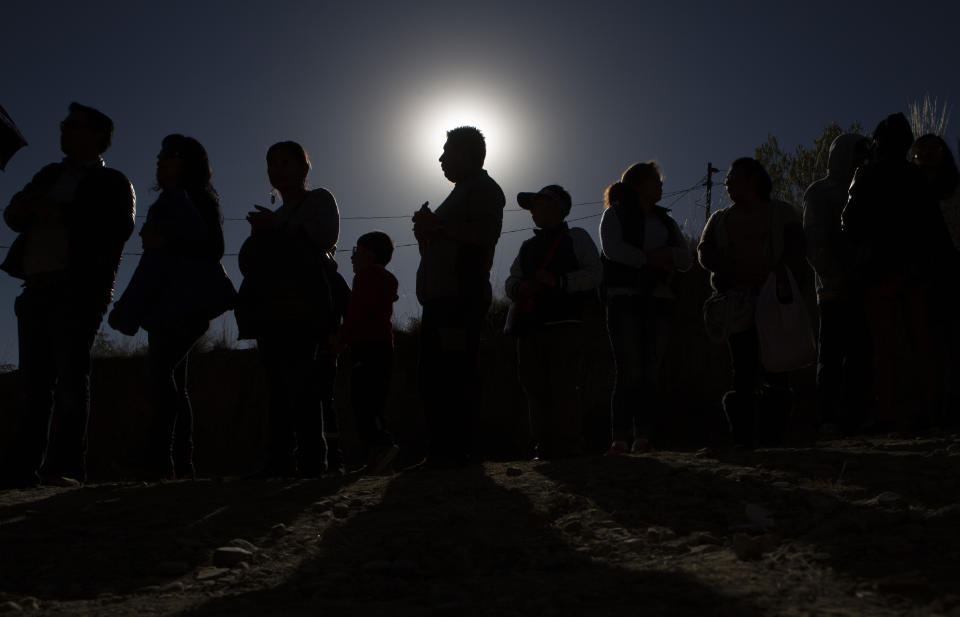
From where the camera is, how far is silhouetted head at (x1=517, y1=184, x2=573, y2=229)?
470 centimetres

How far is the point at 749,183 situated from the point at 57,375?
3.74 metres

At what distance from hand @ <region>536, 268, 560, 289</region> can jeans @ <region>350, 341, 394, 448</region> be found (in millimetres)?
1424

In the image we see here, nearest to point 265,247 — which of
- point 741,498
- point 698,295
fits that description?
point 741,498

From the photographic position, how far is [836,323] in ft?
16.4

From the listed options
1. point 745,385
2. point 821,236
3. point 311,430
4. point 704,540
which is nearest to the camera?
point 704,540

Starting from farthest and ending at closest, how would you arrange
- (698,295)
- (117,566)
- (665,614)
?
(698,295), (117,566), (665,614)

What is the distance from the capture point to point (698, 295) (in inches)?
451

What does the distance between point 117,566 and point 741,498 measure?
202 centimetres

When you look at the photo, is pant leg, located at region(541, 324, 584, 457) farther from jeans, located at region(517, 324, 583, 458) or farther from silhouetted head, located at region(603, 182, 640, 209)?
silhouetted head, located at region(603, 182, 640, 209)

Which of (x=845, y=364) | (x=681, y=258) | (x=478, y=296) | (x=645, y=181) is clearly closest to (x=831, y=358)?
(x=845, y=364)

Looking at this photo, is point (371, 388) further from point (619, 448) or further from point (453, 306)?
point (619, 448)

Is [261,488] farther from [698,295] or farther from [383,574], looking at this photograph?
[698,295]

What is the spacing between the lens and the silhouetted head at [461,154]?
4289 mm

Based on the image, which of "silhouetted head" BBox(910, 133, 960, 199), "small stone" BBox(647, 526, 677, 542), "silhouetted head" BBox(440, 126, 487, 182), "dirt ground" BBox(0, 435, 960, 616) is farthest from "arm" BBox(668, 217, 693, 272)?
"small stone" BBox(647, 526, 677, 542)
